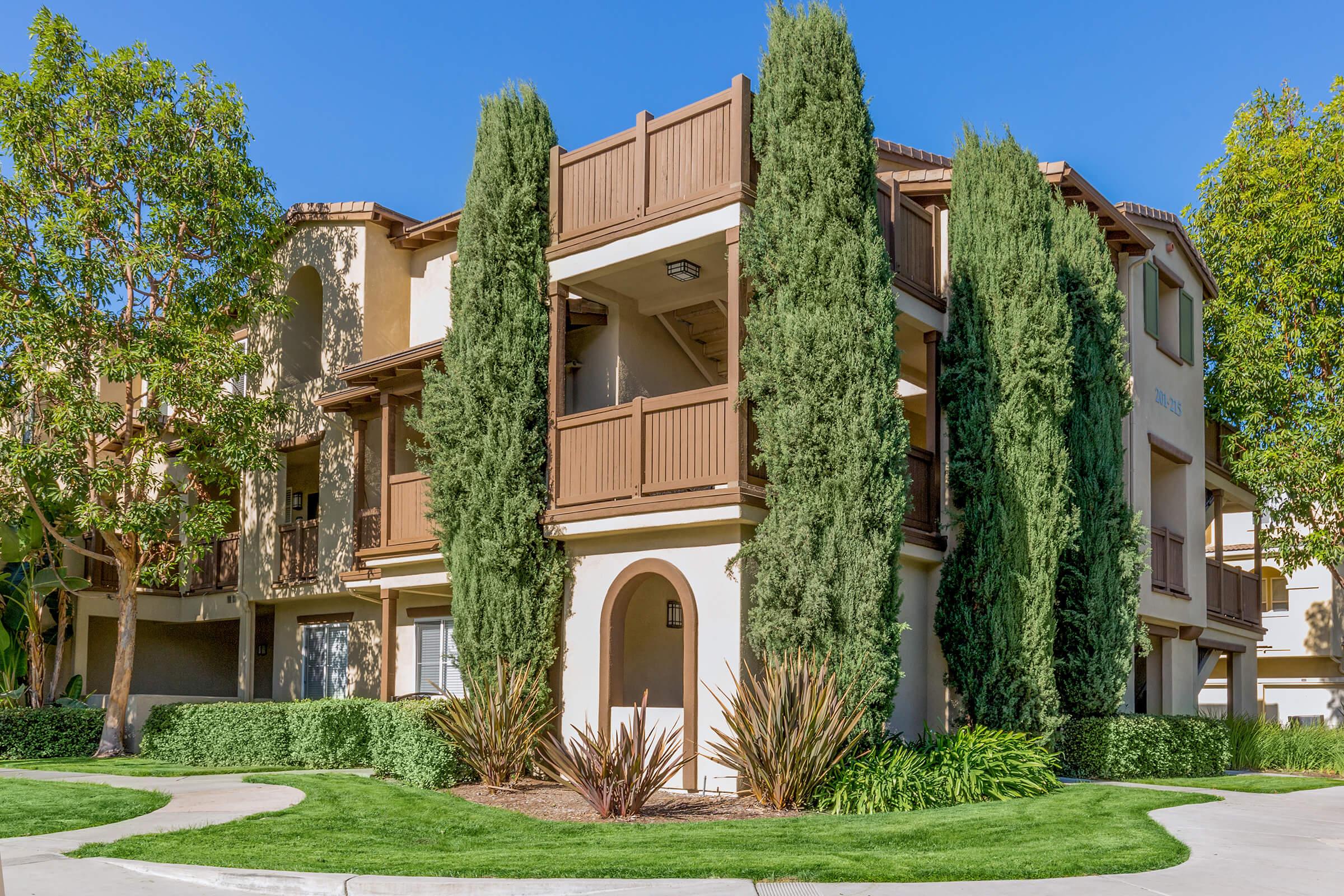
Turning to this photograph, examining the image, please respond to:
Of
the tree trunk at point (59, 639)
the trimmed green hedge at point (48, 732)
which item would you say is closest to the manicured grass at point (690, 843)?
the trimmed green hedge at point (48, 732)

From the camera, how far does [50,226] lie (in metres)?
20.6

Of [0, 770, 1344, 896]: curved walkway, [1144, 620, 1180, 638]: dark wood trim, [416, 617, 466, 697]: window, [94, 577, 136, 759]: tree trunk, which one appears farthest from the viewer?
[1144, 620, 1180, 638]: dark wood trim

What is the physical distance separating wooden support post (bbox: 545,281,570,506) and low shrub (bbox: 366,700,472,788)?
3.24m

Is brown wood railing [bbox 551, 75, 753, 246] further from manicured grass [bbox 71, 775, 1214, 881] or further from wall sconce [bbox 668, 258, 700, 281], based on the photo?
manicured grass [bbox 71, 775, 1214, 881]

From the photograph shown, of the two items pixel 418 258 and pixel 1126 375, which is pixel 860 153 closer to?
pixel 1126 375

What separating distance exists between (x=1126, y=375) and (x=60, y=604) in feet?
67.0

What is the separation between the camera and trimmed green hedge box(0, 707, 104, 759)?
20.8 m

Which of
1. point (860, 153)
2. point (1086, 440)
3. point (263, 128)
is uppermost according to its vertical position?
point (263, 128)

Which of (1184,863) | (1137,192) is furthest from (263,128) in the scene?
(1184,863)

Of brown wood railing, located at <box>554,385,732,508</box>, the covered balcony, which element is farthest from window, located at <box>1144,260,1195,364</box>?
the covered balcony

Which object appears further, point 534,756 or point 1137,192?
point 1137,192

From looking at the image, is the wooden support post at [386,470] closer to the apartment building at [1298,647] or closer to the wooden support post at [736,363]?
the wooden support post at [736,363]

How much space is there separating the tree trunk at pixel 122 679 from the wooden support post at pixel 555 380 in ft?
31.0

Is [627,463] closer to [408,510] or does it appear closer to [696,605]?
[696,605]
